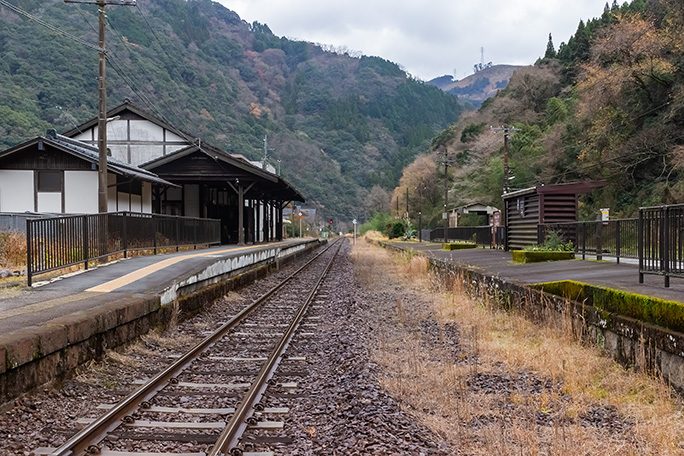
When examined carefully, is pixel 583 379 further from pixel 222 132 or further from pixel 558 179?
pixel 222 132

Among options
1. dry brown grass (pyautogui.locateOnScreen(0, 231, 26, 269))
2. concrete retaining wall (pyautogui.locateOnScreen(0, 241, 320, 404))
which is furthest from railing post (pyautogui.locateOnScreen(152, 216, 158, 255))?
concrete retaining wall (pyautogui.locateOnScreen(0, 241, 320, 404))

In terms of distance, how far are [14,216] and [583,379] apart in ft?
54.8

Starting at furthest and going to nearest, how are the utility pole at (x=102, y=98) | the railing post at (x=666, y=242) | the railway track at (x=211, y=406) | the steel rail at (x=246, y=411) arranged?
the utility pole at (x=102, y=98) < the railing post at (x=666, y=242) < the railway track at (x=211, y=406) < the steel rail at (x=246, y=411)

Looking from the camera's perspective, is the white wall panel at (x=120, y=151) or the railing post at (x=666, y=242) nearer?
the railing post at (x=666, y=242)

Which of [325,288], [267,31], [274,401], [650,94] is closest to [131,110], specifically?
[325,288]

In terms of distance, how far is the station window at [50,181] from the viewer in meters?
21.6

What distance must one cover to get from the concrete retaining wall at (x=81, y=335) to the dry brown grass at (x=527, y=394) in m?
3.18

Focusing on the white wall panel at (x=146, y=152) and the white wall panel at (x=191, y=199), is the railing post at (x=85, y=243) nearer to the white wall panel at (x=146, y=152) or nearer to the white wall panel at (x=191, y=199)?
the white wall panel at (x=191, y=199)

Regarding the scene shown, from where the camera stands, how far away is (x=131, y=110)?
32375 mm

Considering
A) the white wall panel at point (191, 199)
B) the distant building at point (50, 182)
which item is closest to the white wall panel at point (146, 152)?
the white wall panel at point (191, 199)

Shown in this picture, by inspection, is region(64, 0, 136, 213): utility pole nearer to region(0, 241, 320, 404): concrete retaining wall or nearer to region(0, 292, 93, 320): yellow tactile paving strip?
region(0, 241, 320, 404): concrete retaining wall

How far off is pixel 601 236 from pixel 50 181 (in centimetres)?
1855

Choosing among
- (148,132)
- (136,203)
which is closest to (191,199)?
(148,132)

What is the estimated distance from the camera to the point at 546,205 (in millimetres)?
18703
